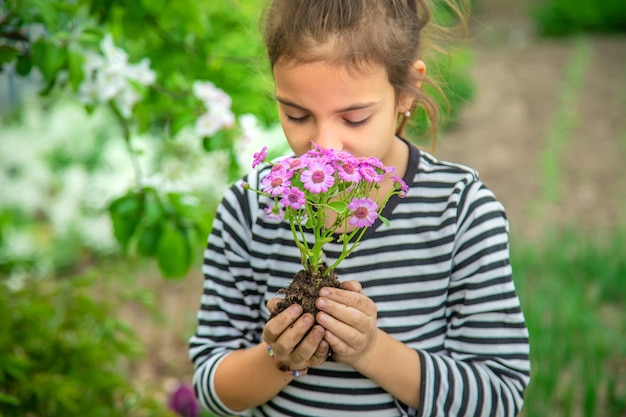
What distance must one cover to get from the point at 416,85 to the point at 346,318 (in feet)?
1.65

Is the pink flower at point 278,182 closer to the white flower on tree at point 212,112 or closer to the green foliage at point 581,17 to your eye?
the white flower on tree at point 212,112

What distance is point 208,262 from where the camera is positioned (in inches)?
62.6

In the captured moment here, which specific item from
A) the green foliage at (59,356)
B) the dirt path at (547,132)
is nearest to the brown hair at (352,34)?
the green foliage at (59,356)

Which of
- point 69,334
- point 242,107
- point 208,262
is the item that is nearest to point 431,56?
point 208,262

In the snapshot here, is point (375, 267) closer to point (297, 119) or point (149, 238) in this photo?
point (297, 119)

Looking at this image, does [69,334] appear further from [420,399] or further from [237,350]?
[420,399]

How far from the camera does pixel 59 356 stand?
222 centimetres

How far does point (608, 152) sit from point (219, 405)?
5239 mm

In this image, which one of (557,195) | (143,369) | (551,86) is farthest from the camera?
(551,86)

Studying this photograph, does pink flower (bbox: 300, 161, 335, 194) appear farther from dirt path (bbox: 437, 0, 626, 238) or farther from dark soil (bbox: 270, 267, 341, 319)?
dirt path (bbox: 437, 0, 626, 238)

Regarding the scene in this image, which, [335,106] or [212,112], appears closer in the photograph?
[335,106]

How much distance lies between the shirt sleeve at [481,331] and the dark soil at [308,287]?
0.30 meters

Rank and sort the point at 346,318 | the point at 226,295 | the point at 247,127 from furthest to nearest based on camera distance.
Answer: the point at 247,127 < the point at 226,295 < the point at 346,318

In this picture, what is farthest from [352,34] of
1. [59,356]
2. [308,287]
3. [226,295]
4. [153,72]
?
[59,356]
